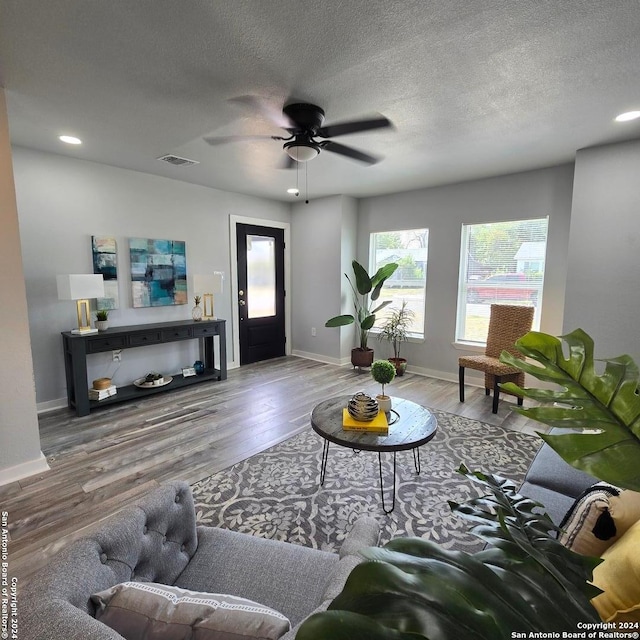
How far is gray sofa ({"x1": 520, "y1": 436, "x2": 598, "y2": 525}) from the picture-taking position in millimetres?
1522

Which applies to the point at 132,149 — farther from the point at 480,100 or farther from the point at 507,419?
the point at 507,419

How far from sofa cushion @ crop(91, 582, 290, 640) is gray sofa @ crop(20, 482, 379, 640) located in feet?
0.25

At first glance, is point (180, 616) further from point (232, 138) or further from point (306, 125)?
point (232, 138)

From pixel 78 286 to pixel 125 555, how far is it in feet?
10.0

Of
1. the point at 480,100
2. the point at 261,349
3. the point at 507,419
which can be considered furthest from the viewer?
the point at 261,349

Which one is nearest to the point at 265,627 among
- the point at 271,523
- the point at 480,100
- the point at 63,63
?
the point at 271,523

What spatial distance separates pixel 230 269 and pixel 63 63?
10.7 feet

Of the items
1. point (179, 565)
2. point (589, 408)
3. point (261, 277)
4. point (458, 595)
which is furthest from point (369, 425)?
point (261, 277)

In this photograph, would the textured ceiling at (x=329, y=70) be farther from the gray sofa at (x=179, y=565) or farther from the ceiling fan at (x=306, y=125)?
the gray sofa at (x=179, y=565)

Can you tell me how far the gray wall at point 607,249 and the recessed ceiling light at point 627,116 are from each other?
1.83 feet

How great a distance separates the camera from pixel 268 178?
169 inches

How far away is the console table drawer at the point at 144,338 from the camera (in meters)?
3.84

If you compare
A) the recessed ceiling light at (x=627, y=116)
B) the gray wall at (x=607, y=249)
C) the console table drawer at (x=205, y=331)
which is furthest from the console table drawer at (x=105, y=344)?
the recessed ceiling light at (x=627, y=116)

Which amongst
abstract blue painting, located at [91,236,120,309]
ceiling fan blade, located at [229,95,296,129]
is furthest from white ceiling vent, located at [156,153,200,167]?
ceiling fan blade, located at [229,95,296,129]
